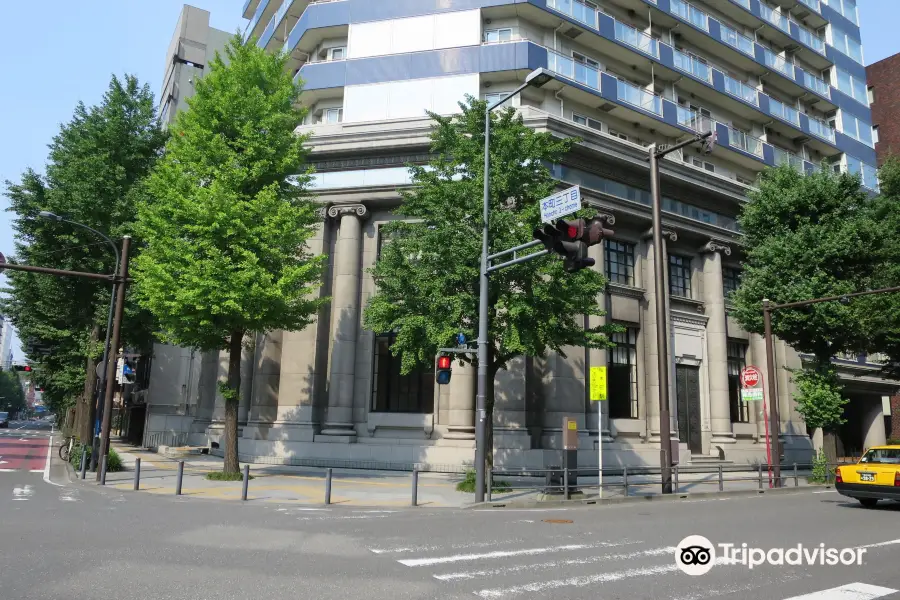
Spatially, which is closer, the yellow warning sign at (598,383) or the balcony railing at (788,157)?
the yellow warning sign at (598,383)

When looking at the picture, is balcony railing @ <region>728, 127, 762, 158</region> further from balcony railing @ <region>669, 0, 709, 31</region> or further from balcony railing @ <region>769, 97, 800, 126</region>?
balcony railing @ <region>669, 0, 709, 31</region>

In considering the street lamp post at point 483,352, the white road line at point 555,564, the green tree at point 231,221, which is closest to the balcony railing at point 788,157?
the street lamp post at point 483,352

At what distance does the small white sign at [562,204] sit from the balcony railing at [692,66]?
840 inches

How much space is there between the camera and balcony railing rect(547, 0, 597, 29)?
90.4 ft

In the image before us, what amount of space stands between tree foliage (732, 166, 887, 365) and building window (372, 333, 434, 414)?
13007 millimetres

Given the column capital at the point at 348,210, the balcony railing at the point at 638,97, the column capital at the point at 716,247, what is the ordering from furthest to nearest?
1. the column capital at the point at 716,247
2. the balcony railing at the point at 638,97
3. the column capital at the point at 348,210

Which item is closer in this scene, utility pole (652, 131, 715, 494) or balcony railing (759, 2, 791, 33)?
utility pole (652, 131, 715, 494)

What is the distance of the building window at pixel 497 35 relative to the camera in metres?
27.6

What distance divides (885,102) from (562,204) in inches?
2003

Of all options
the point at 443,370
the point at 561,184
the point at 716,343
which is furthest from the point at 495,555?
the point at 716,343

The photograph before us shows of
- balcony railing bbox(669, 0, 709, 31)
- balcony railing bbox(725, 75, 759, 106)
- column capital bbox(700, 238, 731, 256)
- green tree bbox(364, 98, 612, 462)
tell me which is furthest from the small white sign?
balcony railing bbox(725, 75, 759, 106)

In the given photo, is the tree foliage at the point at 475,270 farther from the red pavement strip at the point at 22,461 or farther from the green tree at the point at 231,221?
the red pavement strip at the point at 22,461

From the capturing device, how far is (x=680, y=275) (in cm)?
3053

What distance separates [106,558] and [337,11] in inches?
1050
